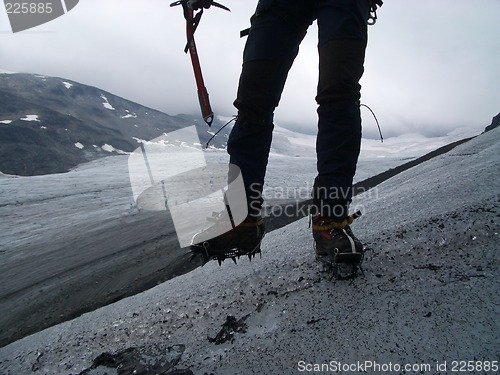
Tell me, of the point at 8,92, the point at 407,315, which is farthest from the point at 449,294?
the point at 8,92

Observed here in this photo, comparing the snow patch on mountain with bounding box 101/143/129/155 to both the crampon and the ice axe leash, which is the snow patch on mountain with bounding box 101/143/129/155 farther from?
the crampon

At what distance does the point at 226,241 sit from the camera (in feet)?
3.69

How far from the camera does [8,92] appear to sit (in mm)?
55938

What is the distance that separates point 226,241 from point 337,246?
400 millimetres

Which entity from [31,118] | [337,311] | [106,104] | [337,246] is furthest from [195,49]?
[106,104]

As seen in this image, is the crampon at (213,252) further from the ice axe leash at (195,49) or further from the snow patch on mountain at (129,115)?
the snow patch on mountain at (129,115)

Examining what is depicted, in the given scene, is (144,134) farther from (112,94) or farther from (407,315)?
(407,315)

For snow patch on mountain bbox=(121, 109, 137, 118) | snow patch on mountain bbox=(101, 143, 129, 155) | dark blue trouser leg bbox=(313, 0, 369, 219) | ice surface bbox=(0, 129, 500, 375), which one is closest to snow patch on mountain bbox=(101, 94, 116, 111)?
snow patch on mountain bbox=(121, 109, 137, 118)

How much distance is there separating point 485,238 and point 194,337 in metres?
0.95

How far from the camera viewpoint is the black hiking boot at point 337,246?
0.94 m

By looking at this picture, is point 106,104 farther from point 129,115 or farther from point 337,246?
point 337,246

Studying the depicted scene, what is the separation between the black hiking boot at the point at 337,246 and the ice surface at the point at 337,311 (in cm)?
5

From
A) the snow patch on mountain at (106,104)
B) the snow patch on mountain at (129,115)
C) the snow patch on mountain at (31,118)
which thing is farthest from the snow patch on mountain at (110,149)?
the snow patch on mountain at (106,104)

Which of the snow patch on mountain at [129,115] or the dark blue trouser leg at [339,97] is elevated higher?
the snow patch on mountain at [129,115]
